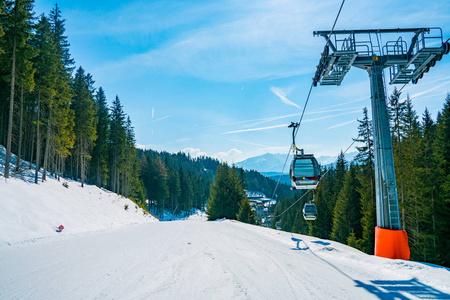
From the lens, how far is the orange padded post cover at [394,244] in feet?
26.6

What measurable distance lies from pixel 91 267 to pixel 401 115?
104 ft

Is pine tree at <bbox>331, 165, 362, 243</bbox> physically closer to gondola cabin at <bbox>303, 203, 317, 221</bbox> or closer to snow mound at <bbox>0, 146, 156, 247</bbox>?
gondola cabin at <bbox>303, 203, 317, 221</bbox>

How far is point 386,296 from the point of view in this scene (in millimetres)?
4832

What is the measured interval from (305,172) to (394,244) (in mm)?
5268

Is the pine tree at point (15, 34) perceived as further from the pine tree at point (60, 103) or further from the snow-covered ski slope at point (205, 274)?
the snow-covered ski slope at point (205, 274)

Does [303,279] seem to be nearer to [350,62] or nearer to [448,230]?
[350,62]

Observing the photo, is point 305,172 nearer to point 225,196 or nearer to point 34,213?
point 34,213

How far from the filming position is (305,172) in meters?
12.8

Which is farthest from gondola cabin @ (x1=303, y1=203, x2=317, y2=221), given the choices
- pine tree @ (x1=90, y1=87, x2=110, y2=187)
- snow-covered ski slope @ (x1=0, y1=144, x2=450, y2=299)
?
pine tree @ (x1=90, y1=87, x2=110, y2=187)

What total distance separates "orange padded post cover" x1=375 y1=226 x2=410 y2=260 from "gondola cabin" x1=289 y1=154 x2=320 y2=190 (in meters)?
4.56

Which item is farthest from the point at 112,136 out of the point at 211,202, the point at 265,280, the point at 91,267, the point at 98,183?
the point at 265,280

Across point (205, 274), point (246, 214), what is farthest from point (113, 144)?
point (205, 274)

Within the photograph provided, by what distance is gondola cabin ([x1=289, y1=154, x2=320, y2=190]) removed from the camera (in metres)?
12.7

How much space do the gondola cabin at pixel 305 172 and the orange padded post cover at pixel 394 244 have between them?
4.56 metres
